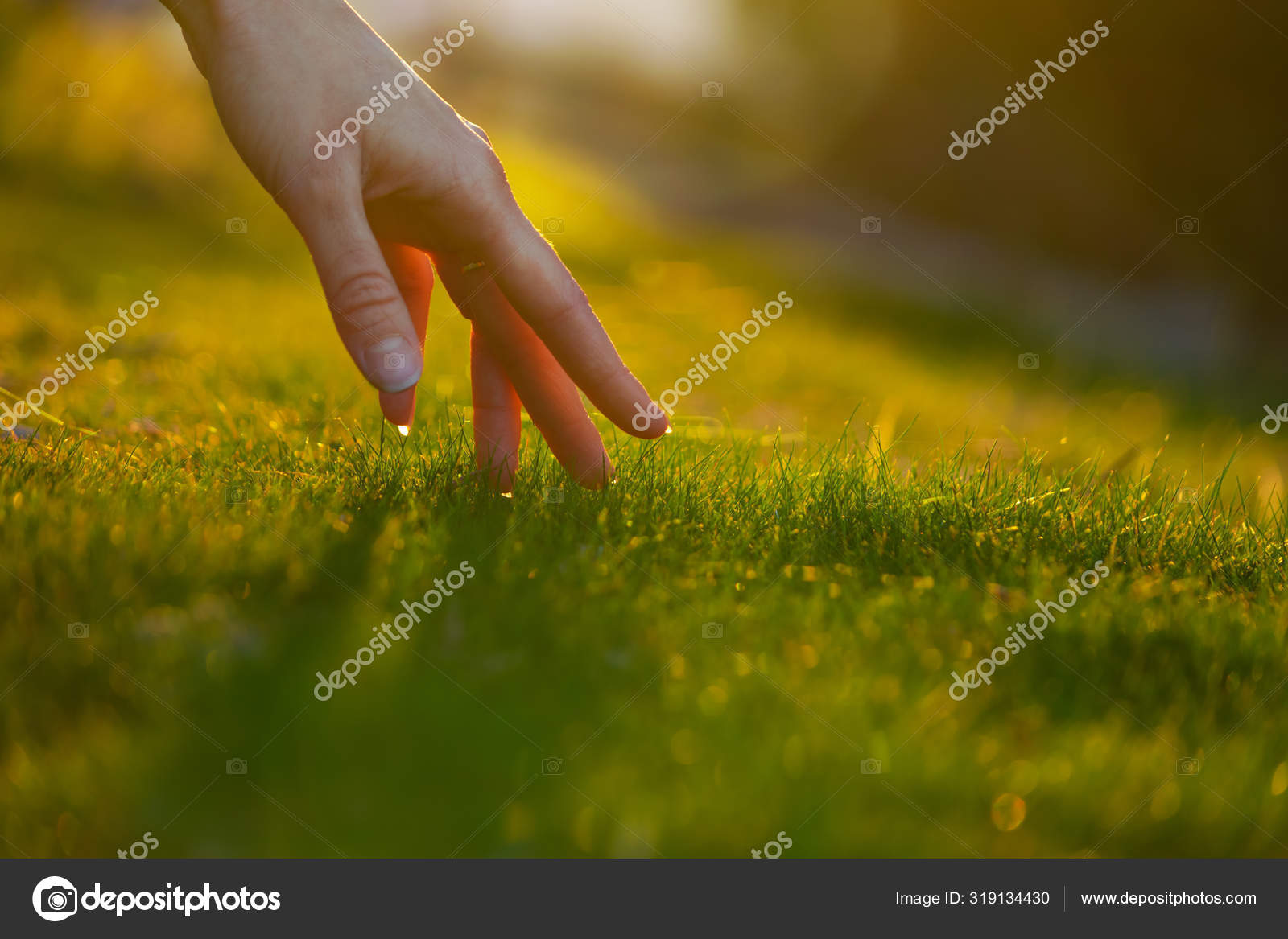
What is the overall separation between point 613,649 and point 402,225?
1.56m

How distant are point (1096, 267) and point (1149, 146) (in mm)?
2978

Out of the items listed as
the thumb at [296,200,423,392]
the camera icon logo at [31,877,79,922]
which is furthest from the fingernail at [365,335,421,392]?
the camera icon logo at [31,877,79,922]

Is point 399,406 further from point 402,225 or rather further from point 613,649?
point 613,649

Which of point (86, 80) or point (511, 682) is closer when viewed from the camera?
point (511, 682)

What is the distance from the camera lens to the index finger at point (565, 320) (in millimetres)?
2873

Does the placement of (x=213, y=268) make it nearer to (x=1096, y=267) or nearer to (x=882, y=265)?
(x=882, y=265)

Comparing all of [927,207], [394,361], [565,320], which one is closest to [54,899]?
[394,361]

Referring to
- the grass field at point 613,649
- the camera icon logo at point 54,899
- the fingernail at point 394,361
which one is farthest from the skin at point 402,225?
the camera icon logo at point 54,899

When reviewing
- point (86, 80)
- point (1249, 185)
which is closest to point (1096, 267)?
point (1249, 185)

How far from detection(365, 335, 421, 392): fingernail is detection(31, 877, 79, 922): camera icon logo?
1.31 m

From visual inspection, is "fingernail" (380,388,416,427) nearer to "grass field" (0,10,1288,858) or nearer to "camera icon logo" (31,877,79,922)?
"grass field" (0,10,1288,858)

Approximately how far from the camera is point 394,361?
249 centimetres

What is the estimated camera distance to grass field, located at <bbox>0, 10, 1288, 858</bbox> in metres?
1.90

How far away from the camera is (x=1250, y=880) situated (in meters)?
1.97
